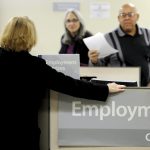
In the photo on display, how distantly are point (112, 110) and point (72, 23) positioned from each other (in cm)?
224

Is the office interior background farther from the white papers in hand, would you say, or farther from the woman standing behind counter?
the white papers in hand

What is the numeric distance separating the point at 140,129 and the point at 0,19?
411 cm

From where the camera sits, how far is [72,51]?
14.2 ft

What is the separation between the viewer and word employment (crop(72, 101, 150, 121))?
2.36 metres

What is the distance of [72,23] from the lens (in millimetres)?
4430

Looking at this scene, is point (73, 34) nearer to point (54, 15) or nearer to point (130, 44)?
point (130, 44)

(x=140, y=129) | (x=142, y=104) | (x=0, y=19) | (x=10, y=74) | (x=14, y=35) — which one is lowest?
(x=140, y=129)

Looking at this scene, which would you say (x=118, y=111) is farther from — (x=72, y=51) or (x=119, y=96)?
(x=72, y=51)

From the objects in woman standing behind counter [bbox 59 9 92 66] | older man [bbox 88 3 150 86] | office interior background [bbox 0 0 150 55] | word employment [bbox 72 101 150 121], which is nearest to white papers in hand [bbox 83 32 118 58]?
older man [bbox 88 3 150 86]

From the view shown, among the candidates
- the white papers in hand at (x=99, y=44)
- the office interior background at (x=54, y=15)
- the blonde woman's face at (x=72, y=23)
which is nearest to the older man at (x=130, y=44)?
the white papers in hand at (x=99, y=44)

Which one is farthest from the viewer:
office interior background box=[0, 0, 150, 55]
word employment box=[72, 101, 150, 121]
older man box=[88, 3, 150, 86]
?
office interior background box=[0, 0, 150, 55]

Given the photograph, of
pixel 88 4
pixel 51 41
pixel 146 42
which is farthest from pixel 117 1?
pixel 146 42

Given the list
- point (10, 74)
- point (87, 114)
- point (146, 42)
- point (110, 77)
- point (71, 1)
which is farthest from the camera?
point (71, 1)

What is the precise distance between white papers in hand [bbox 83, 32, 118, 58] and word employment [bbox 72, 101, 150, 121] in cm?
136
